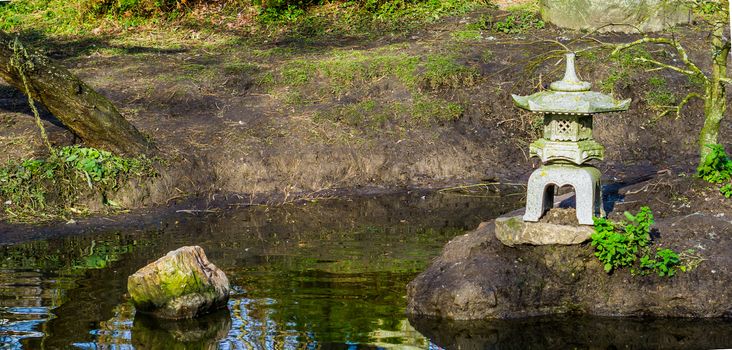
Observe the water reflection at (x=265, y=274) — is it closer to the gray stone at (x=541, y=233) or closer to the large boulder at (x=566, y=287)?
the large boulder at (x=566, y=287)

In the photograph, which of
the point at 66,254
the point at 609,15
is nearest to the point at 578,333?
the point at 66,254

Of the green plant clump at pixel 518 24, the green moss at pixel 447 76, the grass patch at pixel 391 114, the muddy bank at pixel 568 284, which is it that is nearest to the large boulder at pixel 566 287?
the muddy bank at pixel 568 284

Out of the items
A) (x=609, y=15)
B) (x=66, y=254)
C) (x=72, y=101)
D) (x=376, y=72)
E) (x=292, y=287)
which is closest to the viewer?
(x=292, y=287)

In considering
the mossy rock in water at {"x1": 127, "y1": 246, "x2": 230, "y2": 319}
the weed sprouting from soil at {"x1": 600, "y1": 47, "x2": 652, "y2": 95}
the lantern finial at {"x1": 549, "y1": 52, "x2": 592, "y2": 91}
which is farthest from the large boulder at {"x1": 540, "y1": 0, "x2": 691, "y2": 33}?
the mossy rock in water at {"x1": 127, "y1": 246, "x2": 230, "y2": 319}

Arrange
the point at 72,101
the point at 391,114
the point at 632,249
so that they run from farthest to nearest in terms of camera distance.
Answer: the point at 391,114 → the point at 72,101 → the point at 632,249

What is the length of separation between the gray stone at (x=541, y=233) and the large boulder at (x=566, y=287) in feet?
0.34

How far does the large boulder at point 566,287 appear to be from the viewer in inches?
392

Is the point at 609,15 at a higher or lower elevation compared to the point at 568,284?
higher

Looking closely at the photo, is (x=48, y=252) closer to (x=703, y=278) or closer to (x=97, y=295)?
(x=97, y=295)

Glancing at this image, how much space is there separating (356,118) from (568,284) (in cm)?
627

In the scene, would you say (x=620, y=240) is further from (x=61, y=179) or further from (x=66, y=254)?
(x=61, y=179)

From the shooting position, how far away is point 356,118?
15.8 metres

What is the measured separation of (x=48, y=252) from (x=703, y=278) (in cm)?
680

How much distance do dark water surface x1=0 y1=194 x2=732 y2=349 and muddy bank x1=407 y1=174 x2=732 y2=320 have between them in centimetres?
17
